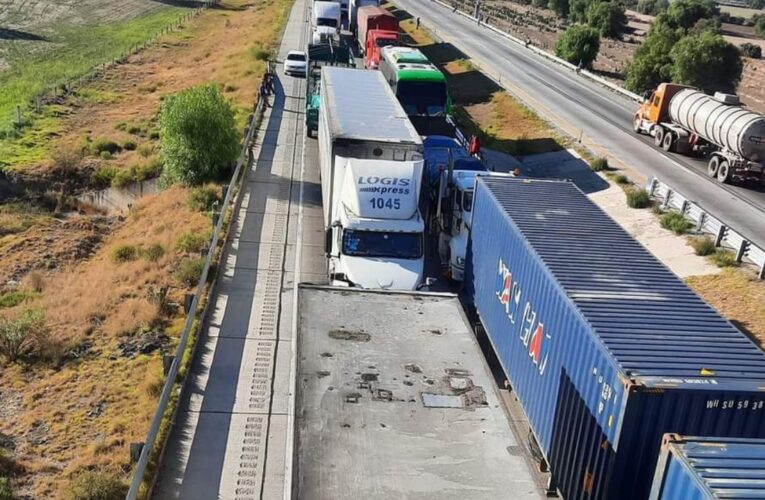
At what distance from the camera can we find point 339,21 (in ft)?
195

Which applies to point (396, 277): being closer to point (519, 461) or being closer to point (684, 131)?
point (519, 461)

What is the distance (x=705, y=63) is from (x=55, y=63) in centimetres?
5251

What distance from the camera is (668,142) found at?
113 feet

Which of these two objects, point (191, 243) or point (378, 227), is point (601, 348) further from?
point (191, 243)

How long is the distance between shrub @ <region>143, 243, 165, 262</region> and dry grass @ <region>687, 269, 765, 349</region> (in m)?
16.1

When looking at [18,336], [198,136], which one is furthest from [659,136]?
[18,336]

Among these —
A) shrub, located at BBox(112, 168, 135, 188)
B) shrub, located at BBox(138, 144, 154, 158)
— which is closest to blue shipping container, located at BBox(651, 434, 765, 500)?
shrub, located at BBox(112, 168, 135, 188)

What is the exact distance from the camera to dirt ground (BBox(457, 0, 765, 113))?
2847 inches

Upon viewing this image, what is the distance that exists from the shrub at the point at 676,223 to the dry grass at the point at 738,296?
323 cm

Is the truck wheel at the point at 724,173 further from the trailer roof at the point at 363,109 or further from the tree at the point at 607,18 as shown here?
the tree at the point at 607,18

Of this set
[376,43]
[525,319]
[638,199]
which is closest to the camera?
[525,319]

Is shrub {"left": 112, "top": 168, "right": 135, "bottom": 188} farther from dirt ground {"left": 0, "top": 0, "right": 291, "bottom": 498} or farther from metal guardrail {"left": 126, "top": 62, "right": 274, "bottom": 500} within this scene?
metal guardrail {"left": 126, "top": 62, "right": 274, "bottom": 500}

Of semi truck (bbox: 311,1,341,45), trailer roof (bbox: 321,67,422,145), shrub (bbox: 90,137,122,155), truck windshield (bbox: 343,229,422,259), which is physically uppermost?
semi truck (bbox: 311,1,341,45)

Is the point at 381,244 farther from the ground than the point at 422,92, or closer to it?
closer to it
